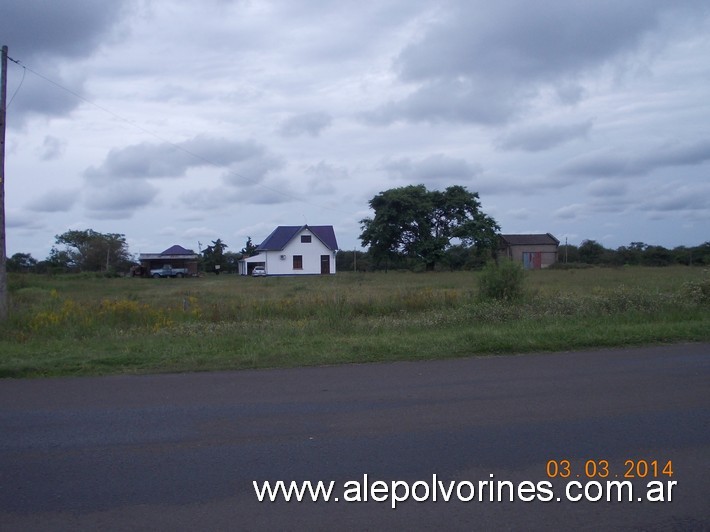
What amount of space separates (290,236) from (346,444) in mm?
60649

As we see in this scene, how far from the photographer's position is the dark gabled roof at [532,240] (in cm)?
8297

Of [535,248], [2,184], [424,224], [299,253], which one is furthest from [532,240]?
[2,184]

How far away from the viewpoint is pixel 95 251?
92.6 m

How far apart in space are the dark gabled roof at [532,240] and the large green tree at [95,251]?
50.9 metres

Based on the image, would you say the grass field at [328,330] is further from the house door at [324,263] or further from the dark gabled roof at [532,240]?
the dark gabled roof at [532,240]

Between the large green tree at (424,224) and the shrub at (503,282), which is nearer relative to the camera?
the shrub at (503,282)

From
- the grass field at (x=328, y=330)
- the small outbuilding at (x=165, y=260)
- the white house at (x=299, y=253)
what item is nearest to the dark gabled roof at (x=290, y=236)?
the white house at (x=299, y=253)

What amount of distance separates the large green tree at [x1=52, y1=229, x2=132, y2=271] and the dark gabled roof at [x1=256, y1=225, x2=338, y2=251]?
31070 millimetres

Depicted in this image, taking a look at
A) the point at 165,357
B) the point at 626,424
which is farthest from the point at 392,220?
the point at 626,424

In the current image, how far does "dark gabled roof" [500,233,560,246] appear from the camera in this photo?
82969 mm

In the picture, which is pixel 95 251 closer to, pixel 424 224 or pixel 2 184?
pixel 424 224

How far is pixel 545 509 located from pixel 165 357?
29.6ft

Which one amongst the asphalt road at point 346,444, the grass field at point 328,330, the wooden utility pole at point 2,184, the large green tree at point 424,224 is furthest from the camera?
the large green tree at point 424,224

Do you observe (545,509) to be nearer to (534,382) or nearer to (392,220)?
(534,382)
